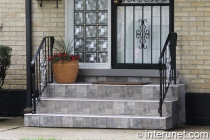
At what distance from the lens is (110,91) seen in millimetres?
12172

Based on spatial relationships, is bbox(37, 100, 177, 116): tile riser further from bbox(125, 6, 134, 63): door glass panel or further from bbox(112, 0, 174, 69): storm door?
bbox(125, 6, 134, 63): door glass panel

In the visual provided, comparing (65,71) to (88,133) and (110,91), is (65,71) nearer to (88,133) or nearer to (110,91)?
(110,91)

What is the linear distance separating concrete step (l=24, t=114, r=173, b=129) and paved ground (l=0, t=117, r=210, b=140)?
0.12 meters

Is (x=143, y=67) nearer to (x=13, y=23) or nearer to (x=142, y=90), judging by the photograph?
(x=142, y=90)

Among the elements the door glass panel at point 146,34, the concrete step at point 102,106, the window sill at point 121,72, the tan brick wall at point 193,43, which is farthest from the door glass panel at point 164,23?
the concrete step at point 102,106

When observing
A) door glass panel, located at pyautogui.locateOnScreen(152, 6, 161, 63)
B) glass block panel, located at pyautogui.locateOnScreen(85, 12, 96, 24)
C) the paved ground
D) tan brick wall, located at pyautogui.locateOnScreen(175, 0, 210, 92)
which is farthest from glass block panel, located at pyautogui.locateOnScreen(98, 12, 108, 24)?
the paved ground

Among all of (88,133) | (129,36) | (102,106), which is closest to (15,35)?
(129,36)

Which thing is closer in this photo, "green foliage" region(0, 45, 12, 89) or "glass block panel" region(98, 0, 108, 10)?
"green foliage" region(0, 45, 12, 89)

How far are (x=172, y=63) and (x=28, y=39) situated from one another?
108 inches

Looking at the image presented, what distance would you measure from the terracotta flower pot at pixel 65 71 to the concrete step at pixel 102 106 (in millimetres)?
522

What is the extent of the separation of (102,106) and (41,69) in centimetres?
140

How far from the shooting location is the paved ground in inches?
422

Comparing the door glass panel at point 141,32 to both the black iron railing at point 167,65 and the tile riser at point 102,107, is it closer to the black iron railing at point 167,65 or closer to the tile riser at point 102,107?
the black iron railing at point 167,65

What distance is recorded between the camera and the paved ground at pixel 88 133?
1071 cm
